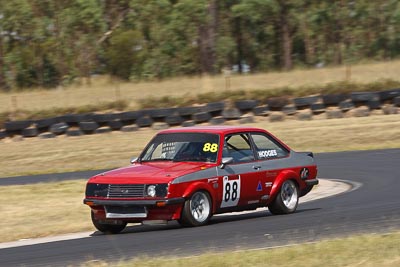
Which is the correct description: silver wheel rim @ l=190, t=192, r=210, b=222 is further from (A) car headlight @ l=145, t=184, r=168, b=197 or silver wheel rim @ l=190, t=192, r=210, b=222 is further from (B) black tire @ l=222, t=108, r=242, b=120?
(B) black tire @ l=222, t=108, r=242, b=120

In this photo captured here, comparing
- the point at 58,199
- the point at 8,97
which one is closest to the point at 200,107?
the point at 8,97

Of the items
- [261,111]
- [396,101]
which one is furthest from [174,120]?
[396,101]

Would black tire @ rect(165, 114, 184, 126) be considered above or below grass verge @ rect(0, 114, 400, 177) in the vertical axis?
above

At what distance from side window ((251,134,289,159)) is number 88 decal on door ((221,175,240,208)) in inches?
28.2

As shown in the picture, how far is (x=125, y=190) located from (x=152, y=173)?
1.30ft

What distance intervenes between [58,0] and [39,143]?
3280cm

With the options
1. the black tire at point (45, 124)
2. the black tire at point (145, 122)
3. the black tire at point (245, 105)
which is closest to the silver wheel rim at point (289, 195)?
the black tire at point (145, 122)

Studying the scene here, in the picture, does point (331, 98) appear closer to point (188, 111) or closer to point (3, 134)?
point (188, 111)

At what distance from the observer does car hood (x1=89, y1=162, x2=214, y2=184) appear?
33.9 ft

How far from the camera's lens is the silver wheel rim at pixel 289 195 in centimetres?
1180

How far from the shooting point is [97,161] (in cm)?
2427

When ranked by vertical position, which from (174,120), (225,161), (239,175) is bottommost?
(174,120)

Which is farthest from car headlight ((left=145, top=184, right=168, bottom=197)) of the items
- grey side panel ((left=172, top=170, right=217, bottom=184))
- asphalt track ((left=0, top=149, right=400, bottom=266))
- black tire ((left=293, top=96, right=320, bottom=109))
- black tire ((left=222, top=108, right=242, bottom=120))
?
black tire ((left=293, top=96, right=320, bottom=109))

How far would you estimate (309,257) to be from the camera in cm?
762
